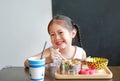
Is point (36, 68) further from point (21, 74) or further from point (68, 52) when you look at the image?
point (68, 52)

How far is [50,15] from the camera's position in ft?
9.23

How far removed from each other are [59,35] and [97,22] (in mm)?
1408

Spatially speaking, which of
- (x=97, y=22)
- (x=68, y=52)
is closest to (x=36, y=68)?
(x=68, y=52)

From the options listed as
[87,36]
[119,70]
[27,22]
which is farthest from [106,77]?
[27,22]

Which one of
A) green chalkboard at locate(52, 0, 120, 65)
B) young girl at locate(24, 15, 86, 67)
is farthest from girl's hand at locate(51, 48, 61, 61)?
green chalkboard at locate(52, 0, 120, 65)

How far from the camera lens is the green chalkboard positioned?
2764 mm

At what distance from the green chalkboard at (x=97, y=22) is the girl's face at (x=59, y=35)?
4.05ft

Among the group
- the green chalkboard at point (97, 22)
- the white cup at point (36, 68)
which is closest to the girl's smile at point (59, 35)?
the white cup at point (36, 68)

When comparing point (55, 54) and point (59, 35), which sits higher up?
point (59, 35)

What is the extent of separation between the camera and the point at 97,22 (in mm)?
2811

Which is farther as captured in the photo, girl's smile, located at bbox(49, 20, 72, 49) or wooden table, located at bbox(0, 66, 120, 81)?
girl's smile, located at bbox(49, 20, 72, 49)

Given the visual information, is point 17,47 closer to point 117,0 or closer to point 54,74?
point 117,0

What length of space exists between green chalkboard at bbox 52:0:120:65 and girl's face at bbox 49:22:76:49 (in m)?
1.23

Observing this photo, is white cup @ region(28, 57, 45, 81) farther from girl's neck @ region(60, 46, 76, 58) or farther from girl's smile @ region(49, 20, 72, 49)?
girl's neck @ region(60, 46, 76, 58)
